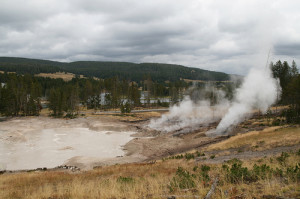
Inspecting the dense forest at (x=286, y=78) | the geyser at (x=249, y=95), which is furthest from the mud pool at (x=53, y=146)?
the dense forest at (x=286, y=78)

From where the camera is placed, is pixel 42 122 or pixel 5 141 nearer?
pixel 5 141

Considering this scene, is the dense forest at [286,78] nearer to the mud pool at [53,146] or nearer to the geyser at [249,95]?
the geyser at [249,95]

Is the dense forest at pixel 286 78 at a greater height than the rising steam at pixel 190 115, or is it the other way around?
the dense forest at pixel 286 78

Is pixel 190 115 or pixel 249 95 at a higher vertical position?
pixel 249 95

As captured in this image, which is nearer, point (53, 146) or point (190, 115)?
point (53, 146)

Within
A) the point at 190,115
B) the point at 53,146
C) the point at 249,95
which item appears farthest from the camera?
the point at 190,115

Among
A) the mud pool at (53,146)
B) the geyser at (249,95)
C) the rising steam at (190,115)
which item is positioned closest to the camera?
the mud pool at (53,146)

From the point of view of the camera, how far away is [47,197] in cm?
1073

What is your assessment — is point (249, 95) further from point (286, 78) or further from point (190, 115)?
point (286, 78)

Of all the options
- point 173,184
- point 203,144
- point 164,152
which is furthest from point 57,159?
point 173,184

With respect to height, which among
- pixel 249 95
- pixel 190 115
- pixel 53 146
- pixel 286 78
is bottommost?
pixel 53 146

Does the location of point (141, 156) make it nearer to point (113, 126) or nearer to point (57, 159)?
point (57, 159)

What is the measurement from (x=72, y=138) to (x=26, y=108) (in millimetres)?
44115

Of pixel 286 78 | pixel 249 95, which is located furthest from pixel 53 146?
pixel 286 78
